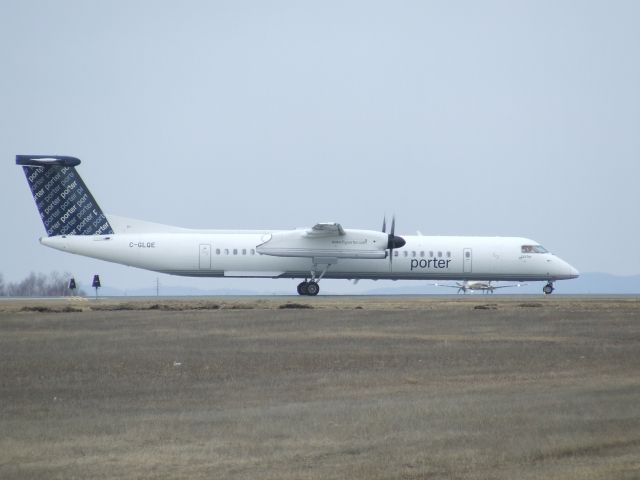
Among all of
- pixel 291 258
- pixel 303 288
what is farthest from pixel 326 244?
pixel 303 288

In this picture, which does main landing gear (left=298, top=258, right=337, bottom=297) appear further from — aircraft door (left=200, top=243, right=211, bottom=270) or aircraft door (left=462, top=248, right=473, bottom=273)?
aircraft door (left=462, top=248, right=473, bottom=273)

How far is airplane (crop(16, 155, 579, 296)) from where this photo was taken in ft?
167

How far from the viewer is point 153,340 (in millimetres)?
25562

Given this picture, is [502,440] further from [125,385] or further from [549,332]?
[549,332]

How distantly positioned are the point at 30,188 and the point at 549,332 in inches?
1276

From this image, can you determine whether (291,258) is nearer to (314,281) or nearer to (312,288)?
(314,281)

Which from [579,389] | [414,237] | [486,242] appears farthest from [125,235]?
[579,389]

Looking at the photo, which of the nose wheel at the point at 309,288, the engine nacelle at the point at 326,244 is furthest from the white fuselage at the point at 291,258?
the nose wheel at the point at 309,288

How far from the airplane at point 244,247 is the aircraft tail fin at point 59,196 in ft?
0.17

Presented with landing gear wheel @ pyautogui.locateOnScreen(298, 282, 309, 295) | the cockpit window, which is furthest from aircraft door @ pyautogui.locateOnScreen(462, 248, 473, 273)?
landing gear wheel @ pyautogui.locateOnScreen(298, 282, 309, 295)

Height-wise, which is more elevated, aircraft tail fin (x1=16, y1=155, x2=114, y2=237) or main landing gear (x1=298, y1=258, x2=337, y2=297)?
aircraft tail fin (x1=16, y1=155, x2=114, y2=237)

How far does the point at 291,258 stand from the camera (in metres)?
52.5

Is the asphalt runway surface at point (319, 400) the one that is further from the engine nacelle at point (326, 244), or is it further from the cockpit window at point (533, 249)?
the cockpit window at point (533, 249)

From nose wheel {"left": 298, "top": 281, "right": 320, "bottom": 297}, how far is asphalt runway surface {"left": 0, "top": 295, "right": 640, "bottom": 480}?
2246cm
